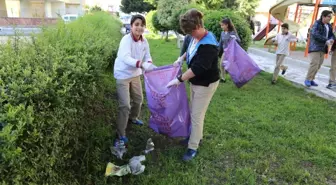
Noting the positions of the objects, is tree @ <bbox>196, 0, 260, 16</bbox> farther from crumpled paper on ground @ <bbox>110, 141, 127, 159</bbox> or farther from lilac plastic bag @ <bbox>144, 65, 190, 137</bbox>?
crumpled paper on ground @ <bbox>110, 141, 127, 159</bbox>

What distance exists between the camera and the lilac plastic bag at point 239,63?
5.17 meters

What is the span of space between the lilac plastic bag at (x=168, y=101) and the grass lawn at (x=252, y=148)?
32 centimetres

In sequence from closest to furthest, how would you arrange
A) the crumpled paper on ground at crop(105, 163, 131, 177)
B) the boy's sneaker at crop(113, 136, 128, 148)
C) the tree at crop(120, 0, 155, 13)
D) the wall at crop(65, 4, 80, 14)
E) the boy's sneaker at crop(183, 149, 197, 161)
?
the crumpled paper on ground at crop(105, 163, 131, 177), the boy's sneaker at crop(183, 149, 197, 161), the boy's sneaker at crop(113, 136, 128, 148), the tree at crop(120, 0, 155, 13), the wall at crop(65, 4, 80, 14)

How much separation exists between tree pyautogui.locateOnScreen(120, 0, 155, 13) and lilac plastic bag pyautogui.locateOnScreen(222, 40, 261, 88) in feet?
87.0

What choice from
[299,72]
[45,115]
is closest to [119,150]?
[45,115]

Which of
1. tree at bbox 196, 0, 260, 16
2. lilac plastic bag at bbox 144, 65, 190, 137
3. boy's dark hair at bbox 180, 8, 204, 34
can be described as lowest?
lilac plastic bag at bbox 144, 65, 190, 137

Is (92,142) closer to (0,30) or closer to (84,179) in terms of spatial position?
(84,179)

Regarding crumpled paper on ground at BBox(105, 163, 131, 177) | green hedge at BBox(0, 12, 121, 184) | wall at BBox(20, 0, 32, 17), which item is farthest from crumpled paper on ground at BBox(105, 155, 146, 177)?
wall at BBox(20, 0, 32, 17)

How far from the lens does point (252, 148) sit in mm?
3316

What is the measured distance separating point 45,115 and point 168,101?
57.1 inches

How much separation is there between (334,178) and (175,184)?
167 centimetres

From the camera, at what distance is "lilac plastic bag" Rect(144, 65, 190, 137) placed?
9.60 ft

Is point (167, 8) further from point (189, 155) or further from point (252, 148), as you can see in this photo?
point (189, 155)

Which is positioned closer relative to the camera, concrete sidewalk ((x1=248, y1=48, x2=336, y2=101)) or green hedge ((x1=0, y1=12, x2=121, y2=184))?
green hedge ((x1=0, y1=12, x2=121, y2=184))
